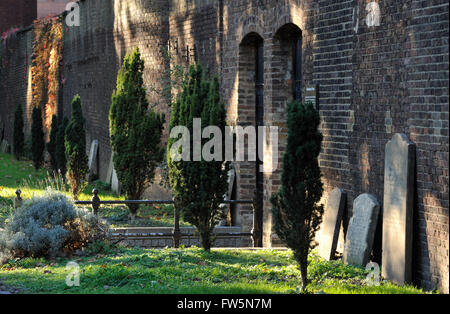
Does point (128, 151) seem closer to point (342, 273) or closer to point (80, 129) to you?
point (80, 129)

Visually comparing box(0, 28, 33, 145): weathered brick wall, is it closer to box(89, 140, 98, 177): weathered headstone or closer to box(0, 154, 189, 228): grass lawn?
box(0, 154, 189, 228): grass lawn

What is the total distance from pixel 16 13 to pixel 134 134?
81.6 ft

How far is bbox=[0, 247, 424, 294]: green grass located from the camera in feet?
25.3

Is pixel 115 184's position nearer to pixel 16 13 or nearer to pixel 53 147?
pixel 53 147

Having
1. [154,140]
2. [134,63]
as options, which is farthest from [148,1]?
[154,140]

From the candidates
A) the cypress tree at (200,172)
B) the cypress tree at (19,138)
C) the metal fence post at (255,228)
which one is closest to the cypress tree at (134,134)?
the metal fence post at (255,228)

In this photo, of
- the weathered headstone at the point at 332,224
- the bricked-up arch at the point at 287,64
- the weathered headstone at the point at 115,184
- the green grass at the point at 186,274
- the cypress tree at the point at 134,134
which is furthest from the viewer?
the weathered headstone at the point at 115,184

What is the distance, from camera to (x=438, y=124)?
7.66 meters

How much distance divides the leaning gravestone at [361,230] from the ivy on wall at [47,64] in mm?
19336

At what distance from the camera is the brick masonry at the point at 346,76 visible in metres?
7.73
